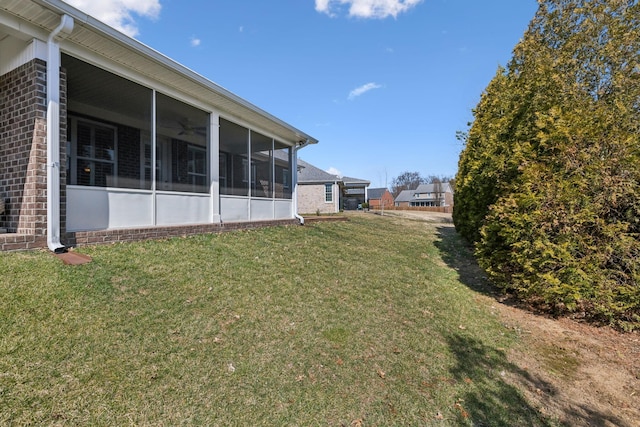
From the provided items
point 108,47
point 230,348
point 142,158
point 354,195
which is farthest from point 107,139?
point 354,195

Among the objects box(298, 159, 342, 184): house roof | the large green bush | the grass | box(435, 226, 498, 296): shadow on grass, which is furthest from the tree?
the grass

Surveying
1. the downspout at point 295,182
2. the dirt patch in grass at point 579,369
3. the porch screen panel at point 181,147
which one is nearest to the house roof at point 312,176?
the downspout at point 295,182

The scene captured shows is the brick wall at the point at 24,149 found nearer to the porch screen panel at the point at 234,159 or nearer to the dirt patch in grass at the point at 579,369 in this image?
the porch screen panel at the point at 234,159

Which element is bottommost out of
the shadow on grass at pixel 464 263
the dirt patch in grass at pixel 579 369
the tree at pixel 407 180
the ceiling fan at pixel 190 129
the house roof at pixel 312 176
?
the dirt patch in grass at pixel 579 369

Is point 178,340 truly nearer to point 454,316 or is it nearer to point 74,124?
point 454,316

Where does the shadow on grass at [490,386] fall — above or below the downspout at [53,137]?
below

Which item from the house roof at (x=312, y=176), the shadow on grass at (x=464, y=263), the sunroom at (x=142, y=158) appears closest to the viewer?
the sunroom at (x=142, y=158)

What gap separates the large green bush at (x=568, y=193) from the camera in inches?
192

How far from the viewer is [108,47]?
5195mm

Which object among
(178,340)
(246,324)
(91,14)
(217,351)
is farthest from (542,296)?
(91,14)

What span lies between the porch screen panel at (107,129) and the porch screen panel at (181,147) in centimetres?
31

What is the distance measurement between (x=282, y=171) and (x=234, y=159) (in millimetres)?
2489

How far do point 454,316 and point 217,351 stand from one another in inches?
145

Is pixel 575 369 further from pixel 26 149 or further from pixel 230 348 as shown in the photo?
pixel 26 149
